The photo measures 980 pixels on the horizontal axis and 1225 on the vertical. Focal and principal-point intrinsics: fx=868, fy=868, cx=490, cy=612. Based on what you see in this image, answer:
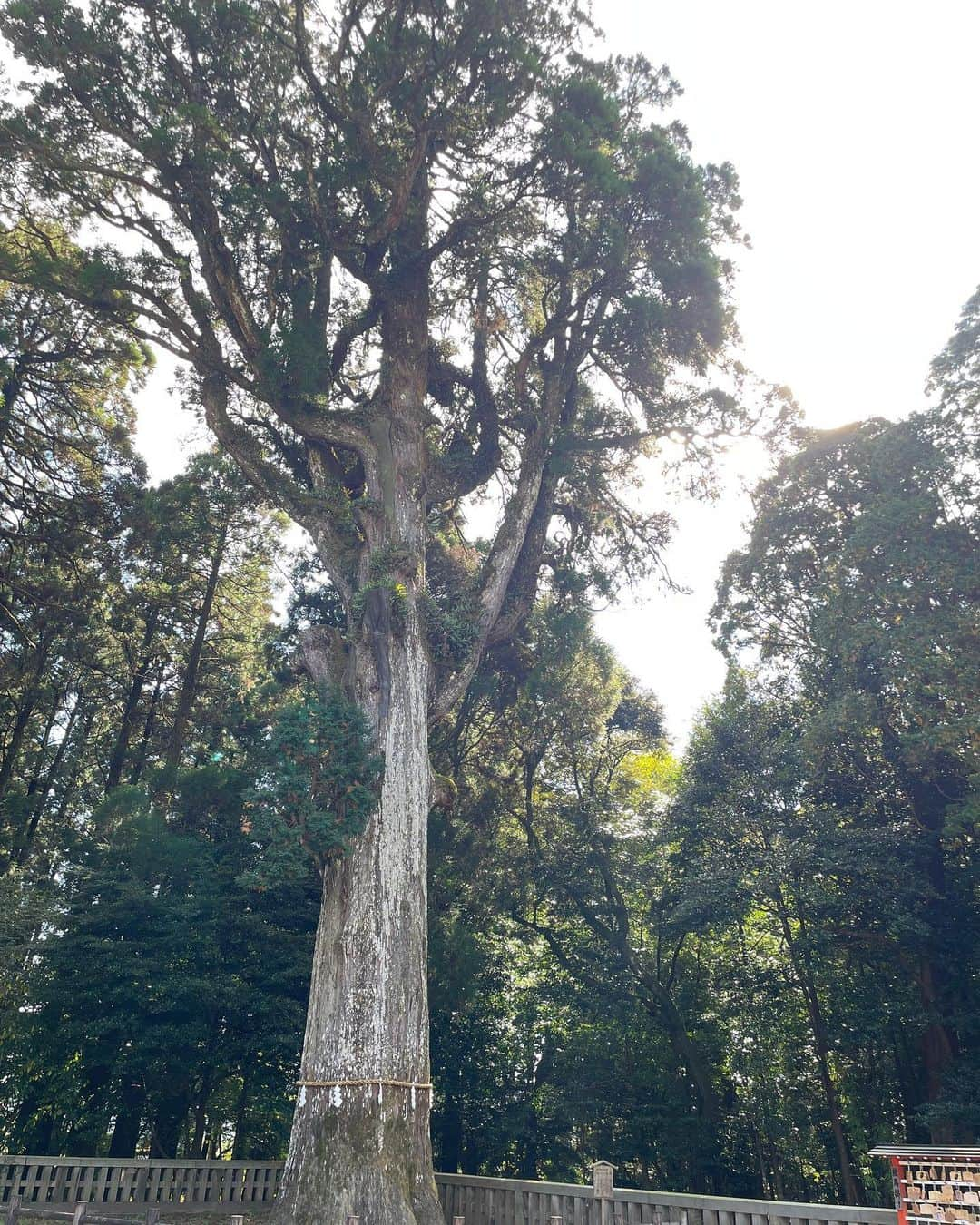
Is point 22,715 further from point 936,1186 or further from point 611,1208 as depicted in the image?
point 936,1186

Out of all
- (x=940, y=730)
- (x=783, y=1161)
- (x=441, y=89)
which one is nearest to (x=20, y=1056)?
(x=783, y=1161)

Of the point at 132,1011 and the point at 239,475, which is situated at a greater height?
the point at 239,475

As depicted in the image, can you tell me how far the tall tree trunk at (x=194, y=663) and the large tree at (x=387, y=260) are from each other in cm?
547

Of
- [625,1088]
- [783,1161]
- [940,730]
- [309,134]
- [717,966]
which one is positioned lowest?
[783,1161]

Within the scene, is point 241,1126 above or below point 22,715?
below

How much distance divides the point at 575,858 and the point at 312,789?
7.17 m

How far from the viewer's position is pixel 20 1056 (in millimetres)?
12086

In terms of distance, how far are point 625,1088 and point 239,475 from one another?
10775 millimetres

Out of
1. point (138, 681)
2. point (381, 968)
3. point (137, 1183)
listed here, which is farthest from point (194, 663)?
point (381, 968)

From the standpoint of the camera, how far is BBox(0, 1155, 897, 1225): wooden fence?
571 centimetres

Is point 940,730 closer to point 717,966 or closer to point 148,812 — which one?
point 717,966

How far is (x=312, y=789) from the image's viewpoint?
789cm

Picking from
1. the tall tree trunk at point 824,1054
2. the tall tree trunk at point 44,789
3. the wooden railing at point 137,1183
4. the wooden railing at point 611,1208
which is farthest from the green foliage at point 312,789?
the tall tree trunk at point 44,789

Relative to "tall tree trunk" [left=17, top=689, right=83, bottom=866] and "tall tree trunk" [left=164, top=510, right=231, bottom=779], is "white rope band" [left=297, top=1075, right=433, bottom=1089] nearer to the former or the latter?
"tall tree trunk" [left=164, top=510, right=231, bottom=779]
